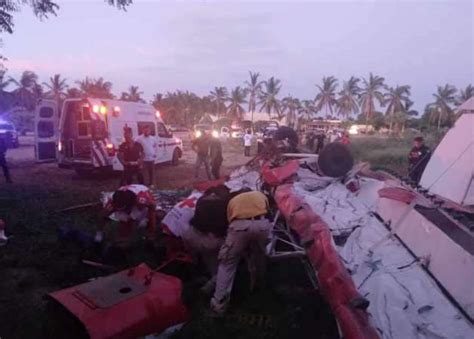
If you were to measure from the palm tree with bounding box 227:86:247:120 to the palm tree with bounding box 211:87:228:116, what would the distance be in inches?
47.2

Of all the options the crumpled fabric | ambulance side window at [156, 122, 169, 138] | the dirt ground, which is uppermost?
ambulance side window at [156, 122, 169, 138]

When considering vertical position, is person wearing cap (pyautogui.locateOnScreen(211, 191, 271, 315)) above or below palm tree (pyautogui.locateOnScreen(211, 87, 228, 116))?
below

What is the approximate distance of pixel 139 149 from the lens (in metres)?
9.71

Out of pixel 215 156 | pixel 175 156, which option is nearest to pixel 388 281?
pixel 215 156

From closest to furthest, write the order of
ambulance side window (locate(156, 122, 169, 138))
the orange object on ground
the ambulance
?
the orange object on ground → the ambulance → ambulance side window (locate(156, 122, 169, 138))

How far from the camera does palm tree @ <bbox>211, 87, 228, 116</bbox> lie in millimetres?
74537

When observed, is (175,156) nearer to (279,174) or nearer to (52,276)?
(279,174)

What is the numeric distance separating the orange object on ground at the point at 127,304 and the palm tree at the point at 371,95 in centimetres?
7300

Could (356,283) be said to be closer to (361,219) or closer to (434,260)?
(434,260)

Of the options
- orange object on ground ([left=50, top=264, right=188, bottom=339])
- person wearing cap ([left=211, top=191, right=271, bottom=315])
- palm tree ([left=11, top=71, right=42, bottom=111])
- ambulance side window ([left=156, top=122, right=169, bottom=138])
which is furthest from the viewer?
palm tree ([left=11, top=71, right=42, bottom=111])

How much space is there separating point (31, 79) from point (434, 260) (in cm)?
6984

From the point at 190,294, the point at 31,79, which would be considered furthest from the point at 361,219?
the point at 31,79

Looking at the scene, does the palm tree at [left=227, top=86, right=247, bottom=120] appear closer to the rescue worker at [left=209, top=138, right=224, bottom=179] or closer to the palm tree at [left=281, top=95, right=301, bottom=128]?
the palm tree at [left=281, top=95, right=301, bottom=128]

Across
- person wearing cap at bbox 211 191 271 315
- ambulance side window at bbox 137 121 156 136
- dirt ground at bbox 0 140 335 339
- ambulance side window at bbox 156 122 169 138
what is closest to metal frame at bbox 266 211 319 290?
dirt ground at bbox 0 140 335 339
